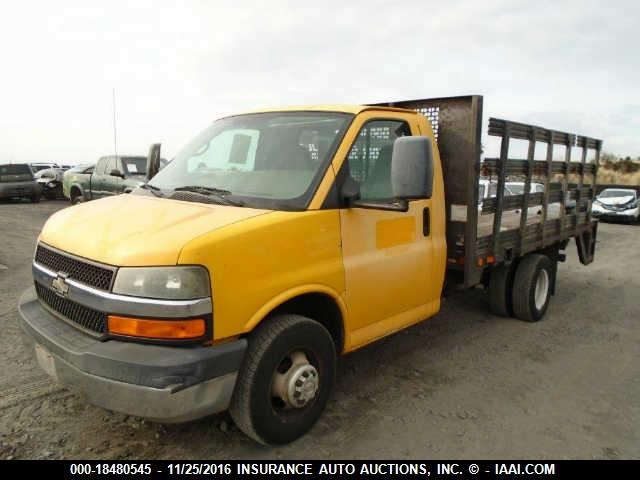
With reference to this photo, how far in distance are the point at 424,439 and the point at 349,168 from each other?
73.2 inches

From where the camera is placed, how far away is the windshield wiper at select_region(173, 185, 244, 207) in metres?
3.13

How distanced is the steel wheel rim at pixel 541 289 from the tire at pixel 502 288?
11.7 inches

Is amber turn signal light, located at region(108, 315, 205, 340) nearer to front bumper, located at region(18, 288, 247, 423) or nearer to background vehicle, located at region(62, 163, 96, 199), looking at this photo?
front bumper, located at region(18, 288, 247, 423)

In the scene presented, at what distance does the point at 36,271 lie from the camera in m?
3.21

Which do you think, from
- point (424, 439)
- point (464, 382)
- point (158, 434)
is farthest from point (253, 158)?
point (464, 382)

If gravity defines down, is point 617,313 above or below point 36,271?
below

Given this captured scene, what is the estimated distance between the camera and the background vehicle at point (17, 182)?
18.7 metres

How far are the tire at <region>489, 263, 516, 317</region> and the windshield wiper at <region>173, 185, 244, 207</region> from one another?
3.59 metres

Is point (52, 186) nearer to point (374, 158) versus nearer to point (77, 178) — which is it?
point (77, 178)

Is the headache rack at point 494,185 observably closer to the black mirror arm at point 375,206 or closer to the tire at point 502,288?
the tire at point 502,288

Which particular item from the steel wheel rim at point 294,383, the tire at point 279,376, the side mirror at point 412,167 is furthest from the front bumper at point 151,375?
the side mirror at point 412,167

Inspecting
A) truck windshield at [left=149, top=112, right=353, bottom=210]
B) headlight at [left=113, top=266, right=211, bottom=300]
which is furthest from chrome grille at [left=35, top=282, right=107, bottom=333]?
truck windshield at [left=149, top=112, right=353, bottom=210]

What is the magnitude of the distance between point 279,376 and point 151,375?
83 cm

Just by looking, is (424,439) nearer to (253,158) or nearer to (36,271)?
(253,158)
